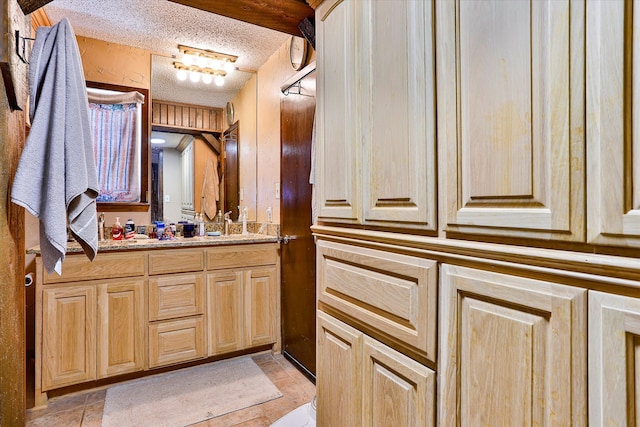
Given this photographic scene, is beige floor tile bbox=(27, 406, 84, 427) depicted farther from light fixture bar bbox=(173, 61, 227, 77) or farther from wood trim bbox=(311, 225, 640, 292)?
light fixture bar bbox=(173, 61, 227, 77)

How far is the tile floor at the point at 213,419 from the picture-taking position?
1.87 metres

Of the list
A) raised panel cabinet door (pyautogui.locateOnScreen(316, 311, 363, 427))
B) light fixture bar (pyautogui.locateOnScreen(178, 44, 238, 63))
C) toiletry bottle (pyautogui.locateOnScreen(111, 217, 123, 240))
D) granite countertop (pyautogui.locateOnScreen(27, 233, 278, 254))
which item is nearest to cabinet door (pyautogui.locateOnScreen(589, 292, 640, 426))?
raised panel cabinet door (pyautogui.locateOnScreen(316, 311, 363, 427))

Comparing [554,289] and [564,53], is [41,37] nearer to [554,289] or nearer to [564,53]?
[564,53]

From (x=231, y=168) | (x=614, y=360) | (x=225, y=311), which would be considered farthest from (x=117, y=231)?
(x=614, y=360)

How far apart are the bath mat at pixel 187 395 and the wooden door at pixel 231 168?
53.8 inches

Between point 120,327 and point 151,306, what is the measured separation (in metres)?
0.21

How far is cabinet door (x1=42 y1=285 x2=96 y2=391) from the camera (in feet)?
6.53

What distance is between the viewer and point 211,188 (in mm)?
3051

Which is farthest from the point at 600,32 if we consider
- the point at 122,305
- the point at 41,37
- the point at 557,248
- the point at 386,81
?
the point at 122,305

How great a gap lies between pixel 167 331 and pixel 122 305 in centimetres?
34

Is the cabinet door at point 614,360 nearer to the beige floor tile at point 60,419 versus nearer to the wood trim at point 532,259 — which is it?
the wood trim at point 532,259

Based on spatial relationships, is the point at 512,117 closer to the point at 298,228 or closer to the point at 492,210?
the point at 492,210

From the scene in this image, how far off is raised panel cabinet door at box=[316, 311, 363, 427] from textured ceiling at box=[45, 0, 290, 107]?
215 cm

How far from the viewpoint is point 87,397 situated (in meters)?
2.12
